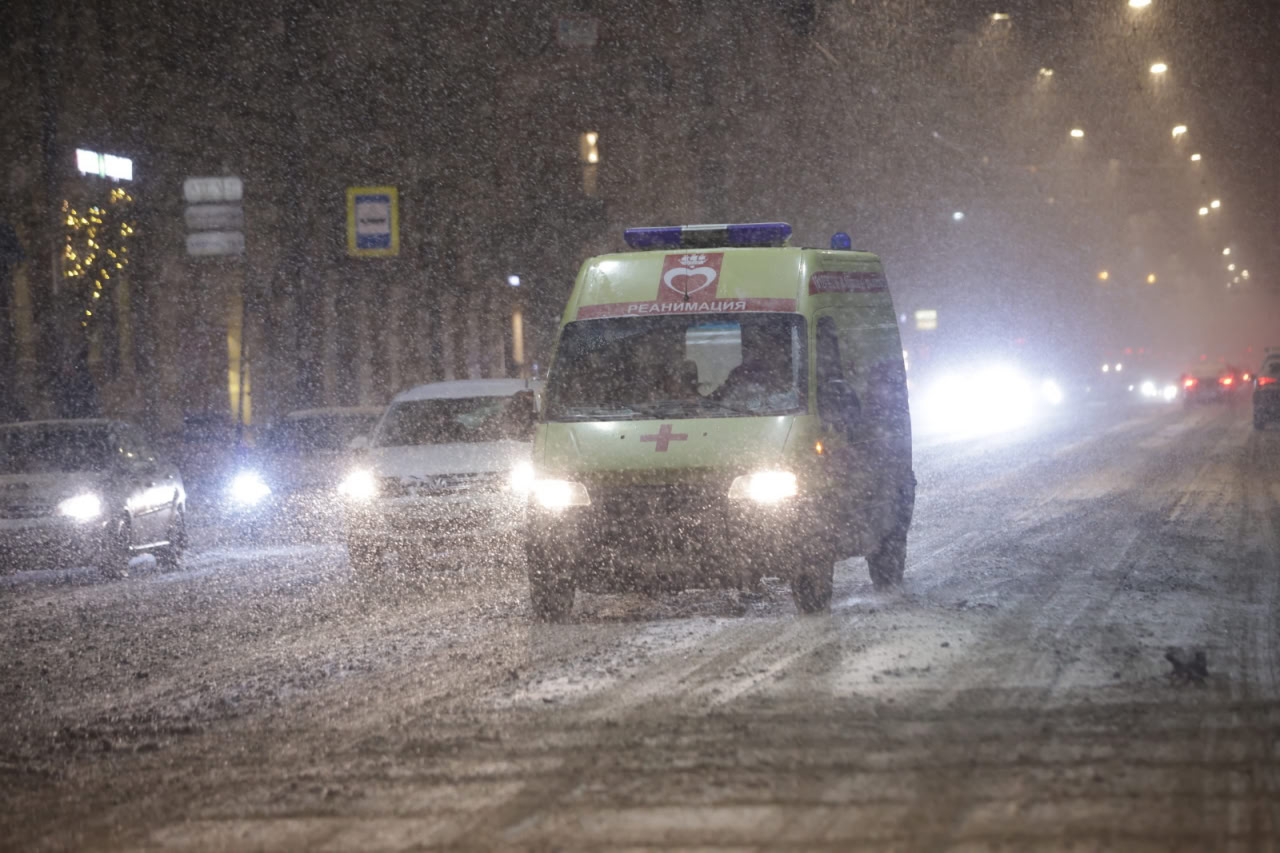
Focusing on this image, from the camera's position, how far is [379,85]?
37094 millimetres

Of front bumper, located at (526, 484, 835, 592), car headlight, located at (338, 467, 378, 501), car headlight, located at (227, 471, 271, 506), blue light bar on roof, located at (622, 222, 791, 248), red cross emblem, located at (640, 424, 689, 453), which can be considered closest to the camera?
front bumper, located at (526, 484, 835, 592)

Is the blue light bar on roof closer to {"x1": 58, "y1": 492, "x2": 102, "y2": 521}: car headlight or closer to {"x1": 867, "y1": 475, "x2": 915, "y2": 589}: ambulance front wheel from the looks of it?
{"x1": 867, "y1": 475, "x2": 915, "y2": 589}: ambulance front wheel

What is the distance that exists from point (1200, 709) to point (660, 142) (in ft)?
136

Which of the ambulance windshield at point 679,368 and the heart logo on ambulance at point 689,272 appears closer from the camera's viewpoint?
the ambulance windshield at point 679,368

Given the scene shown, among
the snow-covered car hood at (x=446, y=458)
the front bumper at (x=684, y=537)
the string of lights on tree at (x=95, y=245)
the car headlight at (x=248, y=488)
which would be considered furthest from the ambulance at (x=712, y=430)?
the string of lights on tree at (x=95, y=245)

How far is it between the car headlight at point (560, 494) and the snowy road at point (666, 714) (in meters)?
0.78

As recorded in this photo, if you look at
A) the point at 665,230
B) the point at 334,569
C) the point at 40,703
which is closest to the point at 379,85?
the point at 334,569

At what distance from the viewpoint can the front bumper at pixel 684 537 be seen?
991 centimetres

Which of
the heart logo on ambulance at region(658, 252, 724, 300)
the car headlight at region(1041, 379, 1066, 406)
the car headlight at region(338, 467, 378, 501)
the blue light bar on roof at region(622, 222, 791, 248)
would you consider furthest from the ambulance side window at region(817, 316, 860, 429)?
the car headlight at region(1041, 379, 1066, 406)

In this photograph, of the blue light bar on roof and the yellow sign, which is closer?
the blue light bar on roof

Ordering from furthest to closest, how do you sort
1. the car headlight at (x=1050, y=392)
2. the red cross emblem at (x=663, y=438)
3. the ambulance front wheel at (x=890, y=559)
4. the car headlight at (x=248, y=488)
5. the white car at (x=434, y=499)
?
the car headlight at (x=1050, y=392)
the car headlight at (x=248, y=488)
the white car at (x=434, y=499)
the ambulance front wheel at (x=890, y=559)
the red cross emblem at (x=663, y=438)

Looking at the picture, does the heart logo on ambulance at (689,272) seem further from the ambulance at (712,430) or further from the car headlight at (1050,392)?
the car headlight at (1050,392)

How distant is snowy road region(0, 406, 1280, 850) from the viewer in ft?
17.7

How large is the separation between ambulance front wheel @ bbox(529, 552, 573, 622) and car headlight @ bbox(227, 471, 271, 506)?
35.5ft
